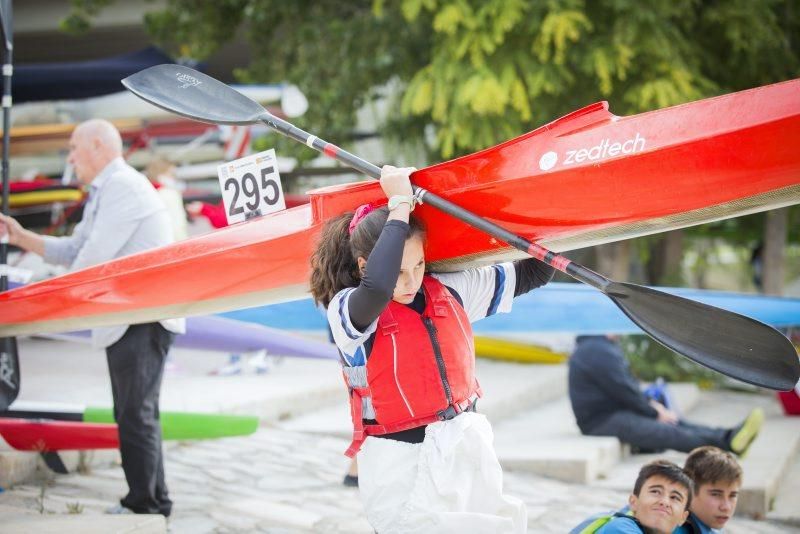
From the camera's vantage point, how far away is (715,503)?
161 inches

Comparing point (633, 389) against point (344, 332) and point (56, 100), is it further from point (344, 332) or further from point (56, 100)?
point (56, 100)

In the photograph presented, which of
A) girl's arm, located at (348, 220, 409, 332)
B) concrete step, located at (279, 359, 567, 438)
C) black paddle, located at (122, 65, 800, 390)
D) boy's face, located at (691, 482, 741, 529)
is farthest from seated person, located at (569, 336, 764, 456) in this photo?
girl's arm, located at (348, 220, 409, 332)

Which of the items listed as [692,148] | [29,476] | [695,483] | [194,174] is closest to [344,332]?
[692,148]

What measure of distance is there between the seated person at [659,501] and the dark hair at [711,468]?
1.28ft

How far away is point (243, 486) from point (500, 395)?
288 centimetres

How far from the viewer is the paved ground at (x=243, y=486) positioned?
451 cm

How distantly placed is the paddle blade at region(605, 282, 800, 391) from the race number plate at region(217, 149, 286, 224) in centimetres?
132

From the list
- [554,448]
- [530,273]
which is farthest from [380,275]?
[554,448]

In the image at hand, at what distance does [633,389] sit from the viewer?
21.1ft

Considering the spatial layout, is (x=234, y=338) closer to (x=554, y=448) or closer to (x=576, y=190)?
(x=554, y=448)

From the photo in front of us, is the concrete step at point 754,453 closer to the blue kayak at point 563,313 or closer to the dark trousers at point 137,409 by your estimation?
the blue kayak at point 563,313

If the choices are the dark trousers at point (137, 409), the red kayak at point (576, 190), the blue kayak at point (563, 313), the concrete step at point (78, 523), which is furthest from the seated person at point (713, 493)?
the dark trousers at point (137, 409)

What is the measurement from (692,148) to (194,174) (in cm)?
816

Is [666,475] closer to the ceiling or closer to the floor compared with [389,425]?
closer to the floor
